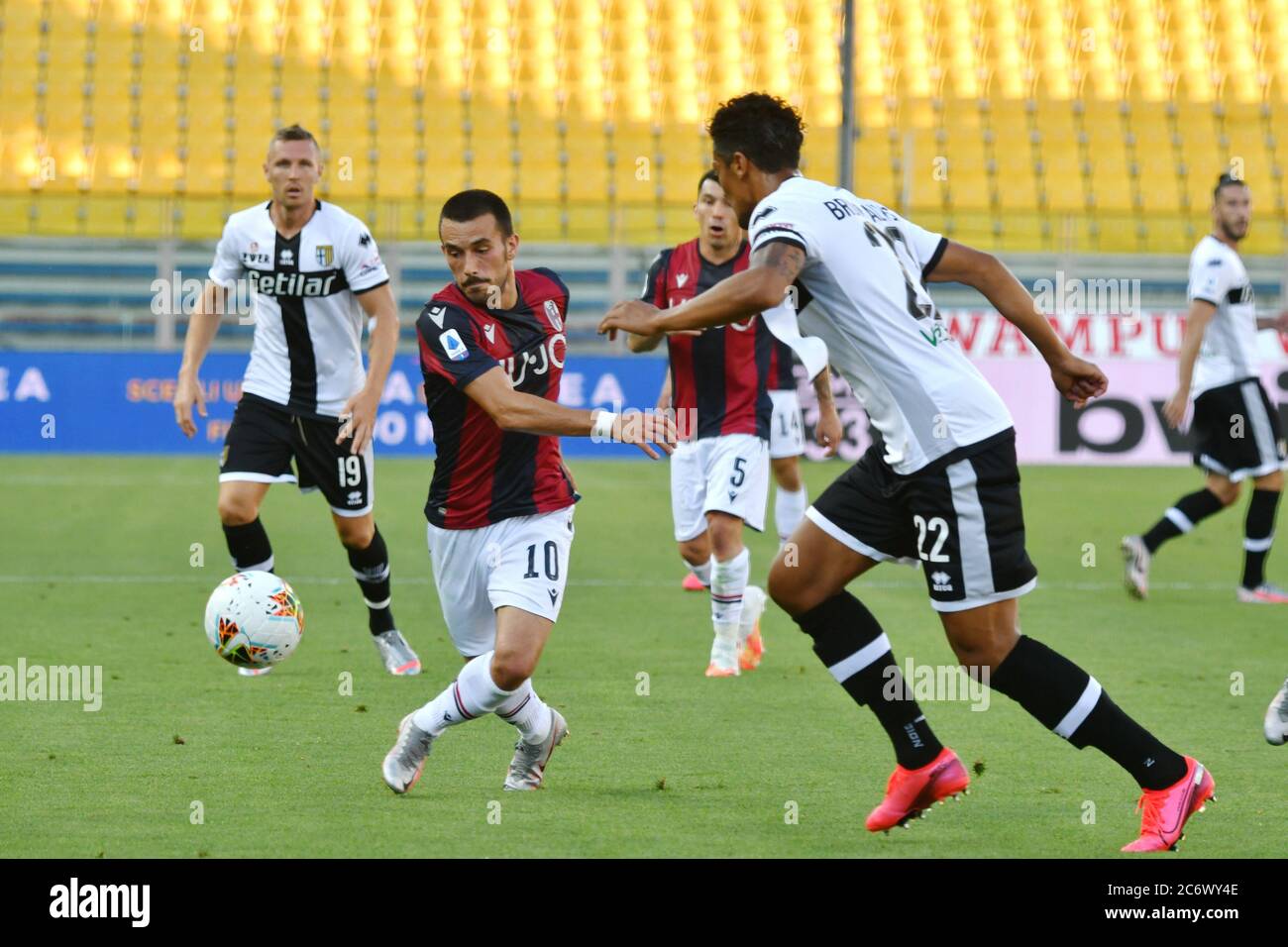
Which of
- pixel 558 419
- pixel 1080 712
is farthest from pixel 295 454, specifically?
pixel 1080 712

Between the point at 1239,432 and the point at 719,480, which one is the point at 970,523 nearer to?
the point at 719,480

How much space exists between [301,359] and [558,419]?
129 inches

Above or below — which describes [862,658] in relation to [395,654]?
above

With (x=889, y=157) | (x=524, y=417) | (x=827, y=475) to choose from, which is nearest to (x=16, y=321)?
(x=827, y=475)

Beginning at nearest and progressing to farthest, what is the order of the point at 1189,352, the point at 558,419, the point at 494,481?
1. the point at 558,419
2. the point at 494,481
3. the point at 1189,352

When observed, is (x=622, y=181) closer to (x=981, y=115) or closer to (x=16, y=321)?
(x=981, y=115)

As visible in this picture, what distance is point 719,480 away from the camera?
8.33 meters

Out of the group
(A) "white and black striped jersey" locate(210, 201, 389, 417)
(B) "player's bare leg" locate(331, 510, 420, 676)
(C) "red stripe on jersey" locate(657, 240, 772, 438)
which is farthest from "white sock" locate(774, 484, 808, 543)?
(A) "white and black striped jersey" locate(210, 201, 389, 417)

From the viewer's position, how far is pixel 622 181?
26094 millimetres

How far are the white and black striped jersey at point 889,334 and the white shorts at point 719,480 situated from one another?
3.26 meters

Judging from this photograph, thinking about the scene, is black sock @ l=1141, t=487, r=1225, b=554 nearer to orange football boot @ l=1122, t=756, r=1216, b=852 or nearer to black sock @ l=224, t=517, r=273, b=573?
black sock @ l=224, t=517, r=273, b=573

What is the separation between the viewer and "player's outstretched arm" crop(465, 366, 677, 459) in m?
4.84

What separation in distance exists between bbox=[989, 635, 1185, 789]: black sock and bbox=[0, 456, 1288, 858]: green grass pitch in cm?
24

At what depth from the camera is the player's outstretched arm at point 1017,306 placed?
4.99m
